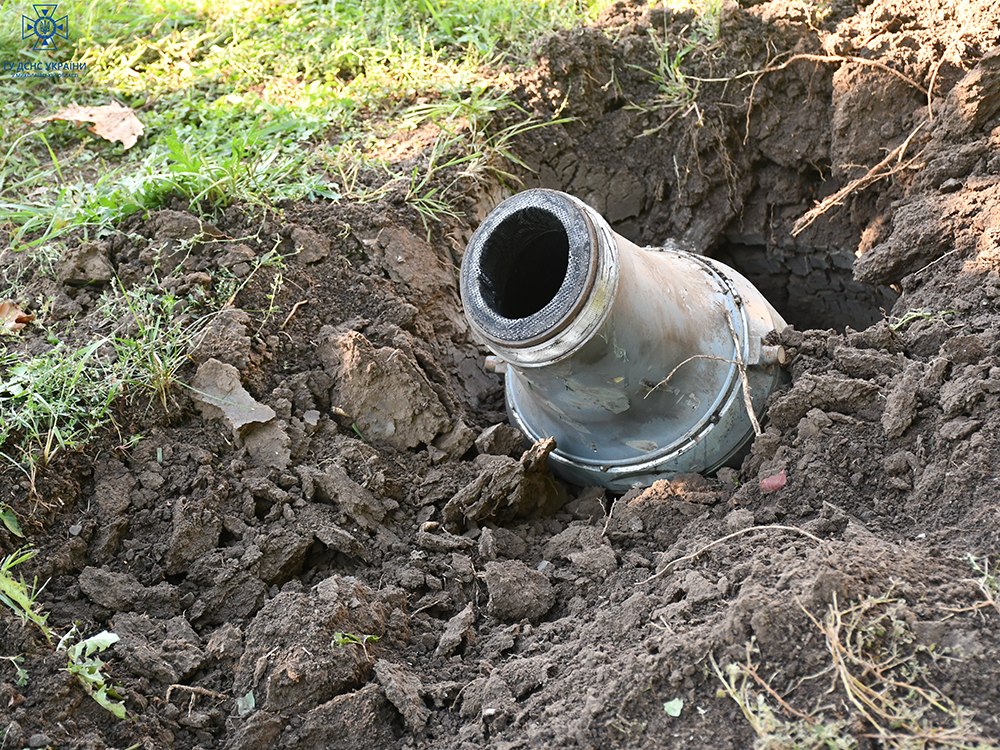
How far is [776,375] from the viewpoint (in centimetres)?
345

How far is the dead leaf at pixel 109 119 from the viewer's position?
4.42 m

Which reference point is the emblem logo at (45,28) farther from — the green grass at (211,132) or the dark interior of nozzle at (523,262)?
the dark interior of nozzle at (523,262)

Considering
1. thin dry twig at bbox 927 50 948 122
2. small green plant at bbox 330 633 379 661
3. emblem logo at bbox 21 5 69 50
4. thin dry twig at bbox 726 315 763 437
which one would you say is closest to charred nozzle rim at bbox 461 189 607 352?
thin dry twig at bbox 726 315 763 437

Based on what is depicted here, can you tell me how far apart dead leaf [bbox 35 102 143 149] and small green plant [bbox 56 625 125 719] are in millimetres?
2511

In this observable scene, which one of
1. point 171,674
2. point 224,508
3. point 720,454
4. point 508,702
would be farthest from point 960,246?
point 171,674

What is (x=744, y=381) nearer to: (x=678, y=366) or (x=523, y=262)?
(x=678, y=366)

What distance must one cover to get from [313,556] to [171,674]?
56 cm

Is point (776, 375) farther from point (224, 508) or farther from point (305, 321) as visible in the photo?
point (224, 508)

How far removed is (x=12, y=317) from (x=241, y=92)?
1.65 metres

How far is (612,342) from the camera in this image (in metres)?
3.00

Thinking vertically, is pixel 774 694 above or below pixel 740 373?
above

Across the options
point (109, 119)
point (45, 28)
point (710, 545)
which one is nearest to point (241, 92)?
point (109, 119)

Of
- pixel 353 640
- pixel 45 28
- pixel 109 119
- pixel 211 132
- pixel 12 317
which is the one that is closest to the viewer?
pixel 353 640

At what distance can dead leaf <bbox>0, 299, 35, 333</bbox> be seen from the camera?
3.41 metres
